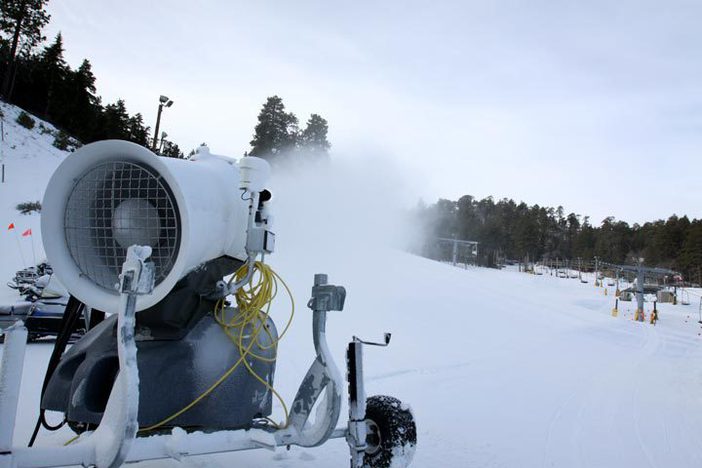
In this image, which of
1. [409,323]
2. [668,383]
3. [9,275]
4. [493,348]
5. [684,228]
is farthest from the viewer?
[684,228]

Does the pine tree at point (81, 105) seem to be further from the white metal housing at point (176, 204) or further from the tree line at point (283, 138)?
the white metal housing at point (176, 204)

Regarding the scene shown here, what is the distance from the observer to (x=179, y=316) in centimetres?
258

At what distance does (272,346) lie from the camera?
2.93 m

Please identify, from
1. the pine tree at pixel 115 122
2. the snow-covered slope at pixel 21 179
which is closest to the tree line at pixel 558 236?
the pine tree at pixel 115 122

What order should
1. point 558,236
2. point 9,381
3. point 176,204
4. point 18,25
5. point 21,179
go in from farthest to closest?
point 558,236 < point 18,25 < point 21,179 < point 176,204 < point 9,381

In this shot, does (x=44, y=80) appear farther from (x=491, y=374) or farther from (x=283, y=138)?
(x=491, y=374)

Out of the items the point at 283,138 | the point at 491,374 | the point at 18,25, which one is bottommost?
the point at 491,374

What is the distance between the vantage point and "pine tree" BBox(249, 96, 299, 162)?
147ft

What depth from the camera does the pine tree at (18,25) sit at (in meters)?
37.9

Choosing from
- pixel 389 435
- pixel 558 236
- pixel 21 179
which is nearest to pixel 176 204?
Result: pixel 389 435

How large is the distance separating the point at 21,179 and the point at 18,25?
23.7 m

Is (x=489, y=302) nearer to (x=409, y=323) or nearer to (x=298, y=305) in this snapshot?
(x=409, y=323)

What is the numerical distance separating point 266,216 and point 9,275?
51.0 feet

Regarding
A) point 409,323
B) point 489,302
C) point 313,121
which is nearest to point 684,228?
point 313,121
